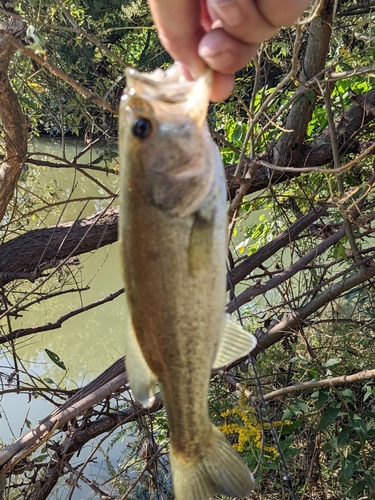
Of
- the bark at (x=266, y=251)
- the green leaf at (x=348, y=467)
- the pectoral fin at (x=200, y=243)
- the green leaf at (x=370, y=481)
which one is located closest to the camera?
the pectoral fin at (x=200, y=243)

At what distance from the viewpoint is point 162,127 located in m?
1.04

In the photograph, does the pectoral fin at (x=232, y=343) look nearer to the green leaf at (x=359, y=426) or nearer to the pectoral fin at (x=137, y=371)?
the pectoral fin at (x=137, y=371)

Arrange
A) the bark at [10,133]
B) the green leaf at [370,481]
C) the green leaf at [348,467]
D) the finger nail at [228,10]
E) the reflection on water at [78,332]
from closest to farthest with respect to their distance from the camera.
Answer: the finger nail at [228,10] → the green leaf at [370,481] → the green leaf at [348,467] → the bark at [10,133] → the reflection on water at [78,332]

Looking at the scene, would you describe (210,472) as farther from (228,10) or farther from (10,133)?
(10,133)

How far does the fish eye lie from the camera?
1.02 meters

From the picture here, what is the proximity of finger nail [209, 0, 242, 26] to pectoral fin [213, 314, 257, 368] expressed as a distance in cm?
68

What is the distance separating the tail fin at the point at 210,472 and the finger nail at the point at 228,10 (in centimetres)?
95

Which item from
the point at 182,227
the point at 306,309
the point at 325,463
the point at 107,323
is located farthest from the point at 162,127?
the point at 107,323

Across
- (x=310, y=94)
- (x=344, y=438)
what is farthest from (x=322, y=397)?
(x=310, y=94)

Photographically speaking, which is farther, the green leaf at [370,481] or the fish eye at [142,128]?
the green leaf at [370,481]

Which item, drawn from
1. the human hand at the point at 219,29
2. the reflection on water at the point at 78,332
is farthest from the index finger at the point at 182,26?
the reflection on water at the point at 78,332

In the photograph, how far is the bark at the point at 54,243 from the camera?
341cm

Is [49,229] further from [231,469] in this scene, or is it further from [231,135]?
[231,469]

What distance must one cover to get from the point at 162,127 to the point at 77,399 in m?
1.83
